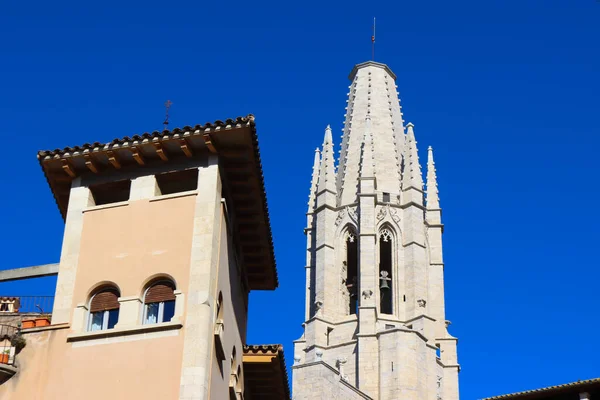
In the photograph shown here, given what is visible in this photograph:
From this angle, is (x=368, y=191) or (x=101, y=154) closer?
(x=101, y=154)

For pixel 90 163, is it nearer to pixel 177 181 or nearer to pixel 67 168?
pixel 67 168

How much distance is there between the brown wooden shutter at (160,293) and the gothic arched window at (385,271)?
47.9 metres

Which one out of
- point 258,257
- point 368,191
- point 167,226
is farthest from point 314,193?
point 167,226

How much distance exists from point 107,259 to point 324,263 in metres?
48.6

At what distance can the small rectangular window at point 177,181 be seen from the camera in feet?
76.4

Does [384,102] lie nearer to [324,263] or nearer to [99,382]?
[324,263]

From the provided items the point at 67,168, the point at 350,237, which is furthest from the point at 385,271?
the point at 67,168

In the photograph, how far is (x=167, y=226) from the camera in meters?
22.4

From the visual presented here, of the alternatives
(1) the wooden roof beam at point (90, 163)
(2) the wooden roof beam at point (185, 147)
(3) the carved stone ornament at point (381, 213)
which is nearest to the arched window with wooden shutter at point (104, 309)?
(1) the wooden roof beam at point (90, 163)

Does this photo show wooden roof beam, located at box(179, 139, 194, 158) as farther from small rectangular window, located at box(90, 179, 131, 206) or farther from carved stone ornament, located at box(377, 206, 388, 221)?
carved stone ornament, located at box(377, 206, 388, 221)

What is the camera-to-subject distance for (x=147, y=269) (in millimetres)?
21922

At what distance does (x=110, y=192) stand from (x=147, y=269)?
2.71 metres

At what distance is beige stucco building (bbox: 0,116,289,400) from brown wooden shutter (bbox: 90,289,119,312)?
0.02 m

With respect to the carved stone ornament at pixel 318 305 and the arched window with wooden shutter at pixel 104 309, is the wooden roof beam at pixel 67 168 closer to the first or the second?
the arched window with wooden shutter at pixel 104 309
